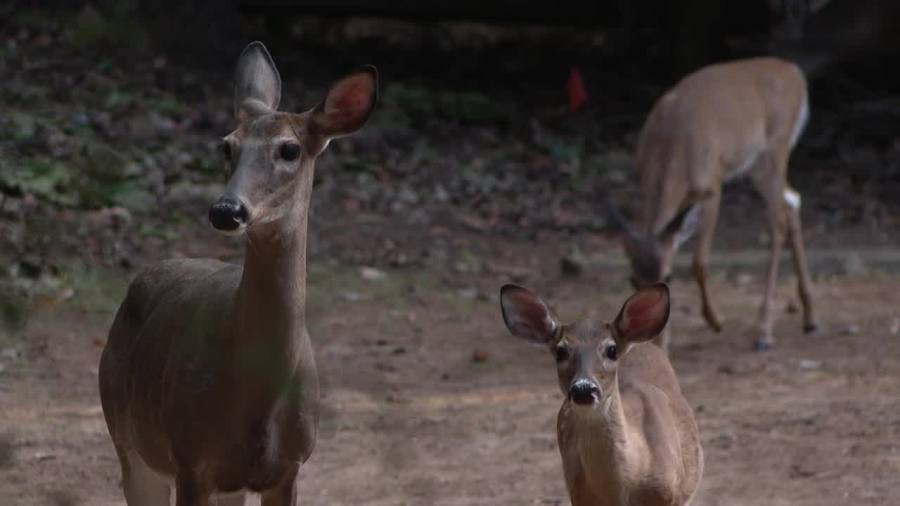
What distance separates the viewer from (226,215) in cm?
414

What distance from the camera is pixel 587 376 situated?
508 cm

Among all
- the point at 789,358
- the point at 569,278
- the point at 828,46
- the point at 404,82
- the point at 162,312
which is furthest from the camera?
the point at 404,82

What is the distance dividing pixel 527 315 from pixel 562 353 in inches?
11.5

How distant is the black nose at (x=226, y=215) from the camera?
413 centimetres

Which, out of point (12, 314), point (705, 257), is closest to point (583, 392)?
point (12, 314)

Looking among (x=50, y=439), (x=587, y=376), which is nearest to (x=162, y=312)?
(x=587, y=376)

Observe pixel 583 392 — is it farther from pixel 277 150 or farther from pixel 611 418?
pixel 277 150

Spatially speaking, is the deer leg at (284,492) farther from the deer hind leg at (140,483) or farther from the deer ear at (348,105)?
the deer ear at (348,105)

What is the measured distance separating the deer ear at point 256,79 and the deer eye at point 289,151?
1.11 feet

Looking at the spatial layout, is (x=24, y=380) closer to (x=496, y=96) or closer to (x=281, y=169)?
(x=281, y=169)

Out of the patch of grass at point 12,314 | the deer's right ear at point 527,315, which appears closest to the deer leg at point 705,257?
the deer's right ear at point 527,315

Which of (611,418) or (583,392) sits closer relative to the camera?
(583,392)

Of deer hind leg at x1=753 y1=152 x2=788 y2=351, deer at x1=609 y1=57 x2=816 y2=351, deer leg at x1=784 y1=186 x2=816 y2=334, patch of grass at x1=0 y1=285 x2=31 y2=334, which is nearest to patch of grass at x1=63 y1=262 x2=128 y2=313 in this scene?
deer at x1=609 y1=57 x2=816 y2=351

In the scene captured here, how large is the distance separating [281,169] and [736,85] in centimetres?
718
